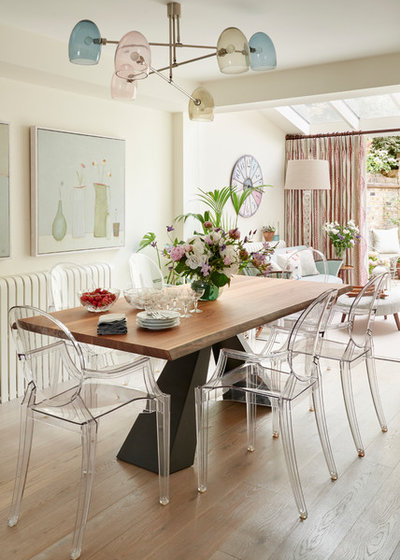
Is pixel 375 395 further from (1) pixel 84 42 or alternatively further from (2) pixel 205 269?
(1) pixel 84 42

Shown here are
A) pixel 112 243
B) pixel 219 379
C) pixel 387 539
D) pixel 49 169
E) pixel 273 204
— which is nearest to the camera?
pixel 387 539

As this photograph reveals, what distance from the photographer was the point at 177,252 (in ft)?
→ 9.90

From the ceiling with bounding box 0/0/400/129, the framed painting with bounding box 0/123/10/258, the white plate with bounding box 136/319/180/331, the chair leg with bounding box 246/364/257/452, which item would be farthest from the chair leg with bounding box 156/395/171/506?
the ceiling with bounding box 0/0/400/129

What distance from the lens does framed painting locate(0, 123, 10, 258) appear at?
12.5ft

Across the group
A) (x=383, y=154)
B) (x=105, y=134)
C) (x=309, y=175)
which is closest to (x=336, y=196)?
(x=309, y=175)

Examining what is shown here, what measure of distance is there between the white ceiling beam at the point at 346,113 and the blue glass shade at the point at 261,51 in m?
4.48

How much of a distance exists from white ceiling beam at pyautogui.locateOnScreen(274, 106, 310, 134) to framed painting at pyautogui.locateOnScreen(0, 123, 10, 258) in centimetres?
424

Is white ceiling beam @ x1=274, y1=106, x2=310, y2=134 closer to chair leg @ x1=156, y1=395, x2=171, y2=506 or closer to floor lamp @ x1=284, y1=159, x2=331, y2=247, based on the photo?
floor lamp @ x1=284, y1=159, x2=331, y2=247

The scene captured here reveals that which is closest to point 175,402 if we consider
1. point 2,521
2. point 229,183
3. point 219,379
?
Answer: point 219,379

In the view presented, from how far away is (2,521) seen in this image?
2371 mm

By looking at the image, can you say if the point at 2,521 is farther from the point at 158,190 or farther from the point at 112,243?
the point at 158,190

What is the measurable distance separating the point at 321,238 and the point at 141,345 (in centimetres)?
614

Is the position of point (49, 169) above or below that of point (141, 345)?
above

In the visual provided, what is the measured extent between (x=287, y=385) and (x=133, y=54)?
1.63 metres
